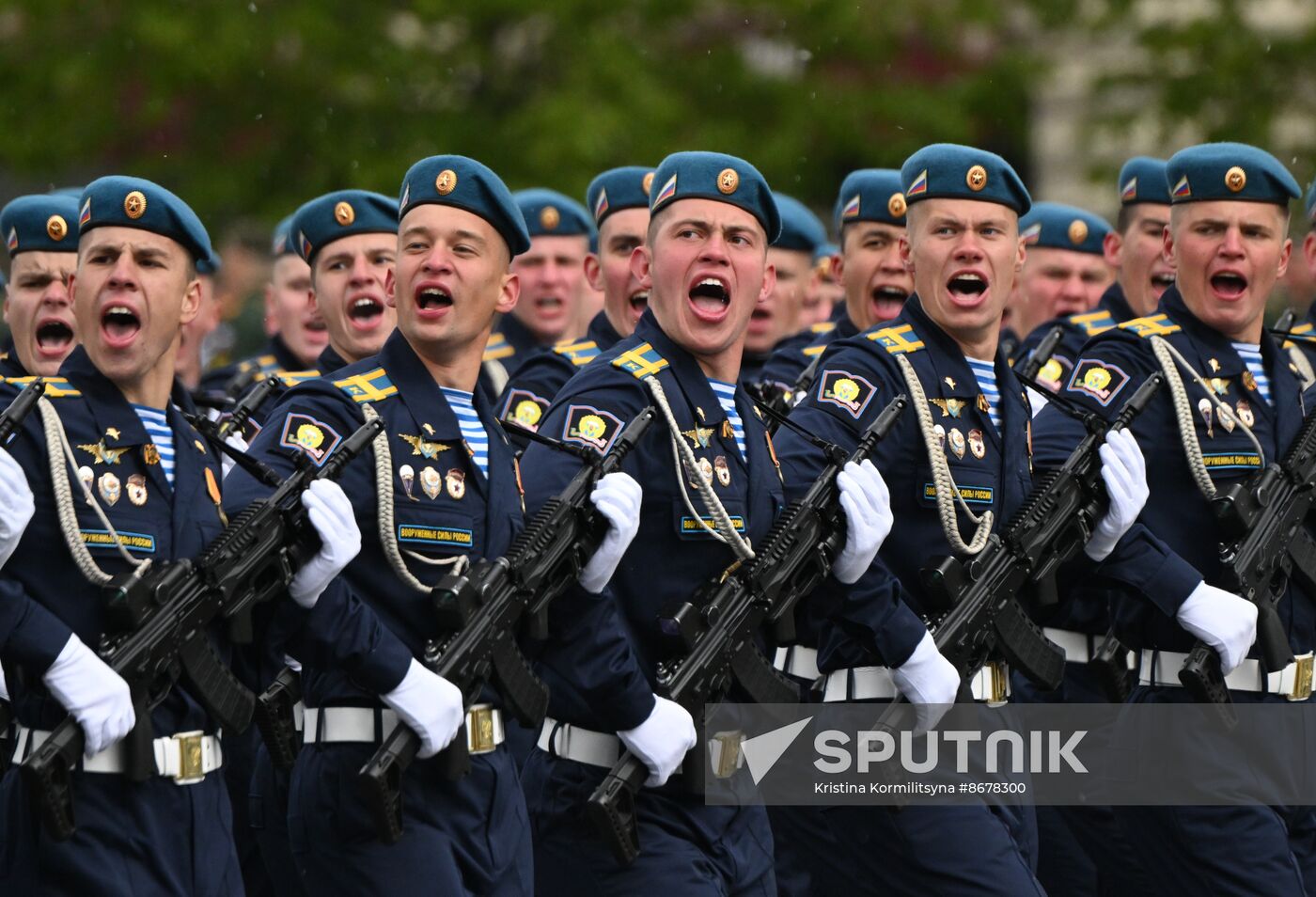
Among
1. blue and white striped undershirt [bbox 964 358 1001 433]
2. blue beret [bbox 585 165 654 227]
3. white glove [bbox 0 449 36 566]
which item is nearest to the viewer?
white glove [bbox 0 449 36 566]

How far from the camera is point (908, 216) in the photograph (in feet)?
25.5

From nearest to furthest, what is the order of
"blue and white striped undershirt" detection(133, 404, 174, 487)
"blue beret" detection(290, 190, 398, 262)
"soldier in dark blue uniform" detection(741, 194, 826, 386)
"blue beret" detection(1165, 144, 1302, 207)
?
1. "blue and white striped undershirt" detection(133, 404, 174, 487)
2. "blue beret" detection(1165, 144, 1302, 207)
3. "blue beret" detection(290, 190, 398, 262)
4. "soldier in dark blue uniform" detection(741, 194, 826, 386)

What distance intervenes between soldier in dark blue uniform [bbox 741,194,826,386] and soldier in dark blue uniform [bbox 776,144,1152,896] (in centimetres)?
272

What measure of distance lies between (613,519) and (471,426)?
1.85ft

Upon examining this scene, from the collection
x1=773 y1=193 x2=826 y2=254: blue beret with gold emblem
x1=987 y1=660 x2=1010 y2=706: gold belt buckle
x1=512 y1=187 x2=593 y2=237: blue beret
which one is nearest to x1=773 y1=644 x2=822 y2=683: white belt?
x1=987 y1=660 x2=1010 y2=706: gold belt buckle

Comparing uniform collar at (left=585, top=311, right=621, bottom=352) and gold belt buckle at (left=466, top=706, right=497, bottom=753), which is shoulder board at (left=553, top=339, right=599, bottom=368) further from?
gold belt buckle at (left=466, top=706, right=497, bottom=753)

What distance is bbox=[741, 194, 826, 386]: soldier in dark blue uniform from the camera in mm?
10570

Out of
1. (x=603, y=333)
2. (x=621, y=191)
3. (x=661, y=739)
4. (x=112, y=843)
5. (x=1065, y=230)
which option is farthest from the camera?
(x=1065, y=230)

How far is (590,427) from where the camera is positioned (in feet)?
21.9

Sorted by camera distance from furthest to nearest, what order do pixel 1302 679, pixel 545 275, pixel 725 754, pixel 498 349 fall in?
pixel 545 275
pixel 498 349
pixel 1302 679
pixel 725 754

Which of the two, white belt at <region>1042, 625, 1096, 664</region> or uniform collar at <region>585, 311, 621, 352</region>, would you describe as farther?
uniform collar at <region>585, 311, 621, 352</region>

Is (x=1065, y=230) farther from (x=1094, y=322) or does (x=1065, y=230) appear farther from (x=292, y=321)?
(x=292, y=321)

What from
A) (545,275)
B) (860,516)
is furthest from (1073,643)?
(545,275)

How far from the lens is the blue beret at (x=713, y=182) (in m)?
7.05
